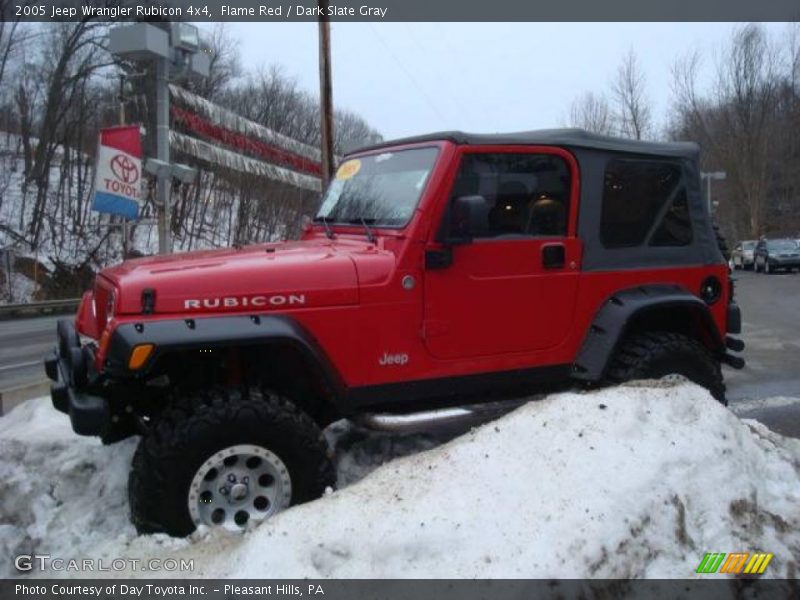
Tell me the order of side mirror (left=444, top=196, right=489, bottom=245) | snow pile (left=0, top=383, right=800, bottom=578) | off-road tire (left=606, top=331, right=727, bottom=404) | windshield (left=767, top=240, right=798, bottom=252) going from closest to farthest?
snow pile (left=0, top=383, right=800, bottom=578) → side mirror (left=444, top=196, right=489, bottom=245) → off-road tire (left=606, top=331, right=727, bottom=404) → windshield (left=767, top=240, right=798, bottom=252)

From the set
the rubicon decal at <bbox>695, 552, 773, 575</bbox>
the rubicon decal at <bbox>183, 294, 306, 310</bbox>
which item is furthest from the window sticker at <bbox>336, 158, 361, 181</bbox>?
the rubicon decal at <bbox>695, 552, 773, 575</bbox>

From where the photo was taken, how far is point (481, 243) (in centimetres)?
425

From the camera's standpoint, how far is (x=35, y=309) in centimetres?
2205

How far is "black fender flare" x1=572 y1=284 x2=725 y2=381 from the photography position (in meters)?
4.51

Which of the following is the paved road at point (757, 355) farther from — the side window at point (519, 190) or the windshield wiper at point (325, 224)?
the windshield wiper at point (325, 224)

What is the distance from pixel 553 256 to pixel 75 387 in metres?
2.69

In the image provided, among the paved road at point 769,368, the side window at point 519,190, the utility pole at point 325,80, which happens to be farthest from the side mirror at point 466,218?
the utility pole at point 325,80

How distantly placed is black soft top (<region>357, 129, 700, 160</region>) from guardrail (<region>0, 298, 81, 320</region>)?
19.1 m

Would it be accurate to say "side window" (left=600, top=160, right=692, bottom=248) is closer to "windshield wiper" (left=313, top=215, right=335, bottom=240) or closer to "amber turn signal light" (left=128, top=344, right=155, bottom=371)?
"windshield wiper" (left=313, top=215, right=335, bottom=240)

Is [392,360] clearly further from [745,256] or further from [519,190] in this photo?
[745,256]

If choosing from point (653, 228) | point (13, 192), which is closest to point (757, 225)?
point (13, 192)

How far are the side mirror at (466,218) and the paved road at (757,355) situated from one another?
3.31 m

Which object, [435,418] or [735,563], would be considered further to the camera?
[435,418]

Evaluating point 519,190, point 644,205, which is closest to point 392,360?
point 519,190
